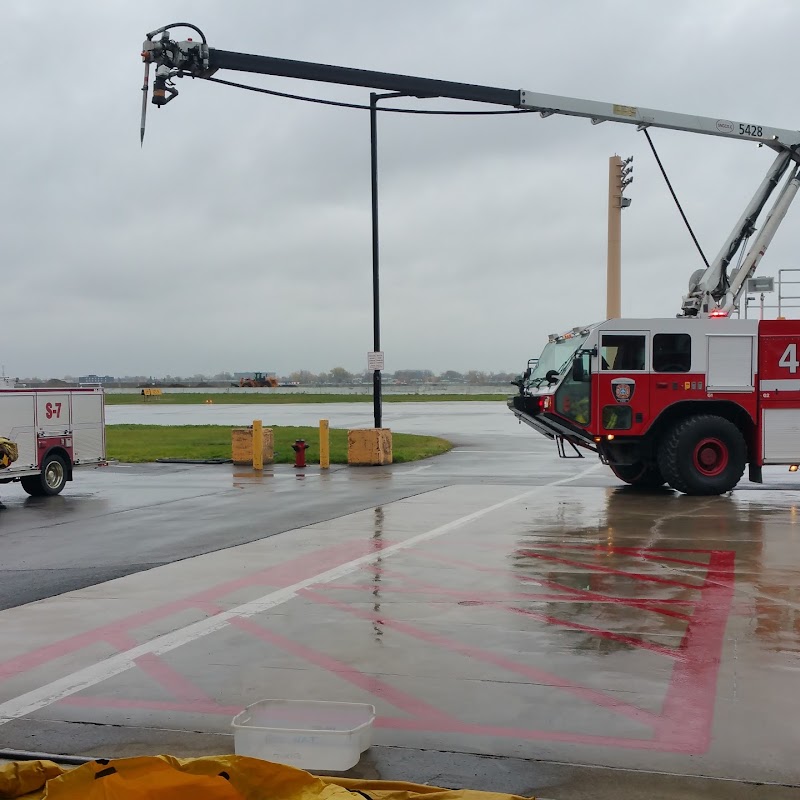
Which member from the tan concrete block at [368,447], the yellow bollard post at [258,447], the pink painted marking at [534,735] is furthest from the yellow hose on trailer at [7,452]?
the pink painted marking at [534,735]

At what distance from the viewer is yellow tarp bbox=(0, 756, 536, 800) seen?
12.4 ft

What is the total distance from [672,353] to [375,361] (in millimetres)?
8498

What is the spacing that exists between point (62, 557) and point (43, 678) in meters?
4.58

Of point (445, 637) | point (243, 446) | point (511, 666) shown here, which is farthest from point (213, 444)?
point (511, 666)


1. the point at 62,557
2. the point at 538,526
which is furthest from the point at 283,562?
the point at 538,526

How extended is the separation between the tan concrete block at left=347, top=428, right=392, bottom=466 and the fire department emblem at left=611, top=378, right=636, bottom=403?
22.9 feet

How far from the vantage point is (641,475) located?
16.7 m

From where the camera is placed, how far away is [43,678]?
5867 mm

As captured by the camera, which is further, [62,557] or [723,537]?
[723,537]

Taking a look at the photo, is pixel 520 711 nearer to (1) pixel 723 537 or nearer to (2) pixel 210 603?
(2) pixel 210 603

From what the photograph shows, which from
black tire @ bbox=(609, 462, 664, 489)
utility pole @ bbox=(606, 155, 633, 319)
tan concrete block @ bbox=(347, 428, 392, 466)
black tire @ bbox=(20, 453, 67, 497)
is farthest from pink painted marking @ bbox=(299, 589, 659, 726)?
utility pole @ bbox=(606, 155, 633, 319)

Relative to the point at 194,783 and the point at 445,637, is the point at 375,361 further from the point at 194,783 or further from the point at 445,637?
the point at 194,783

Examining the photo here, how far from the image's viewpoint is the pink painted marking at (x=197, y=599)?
6.32 m

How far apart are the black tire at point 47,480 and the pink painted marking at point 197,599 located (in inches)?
313
